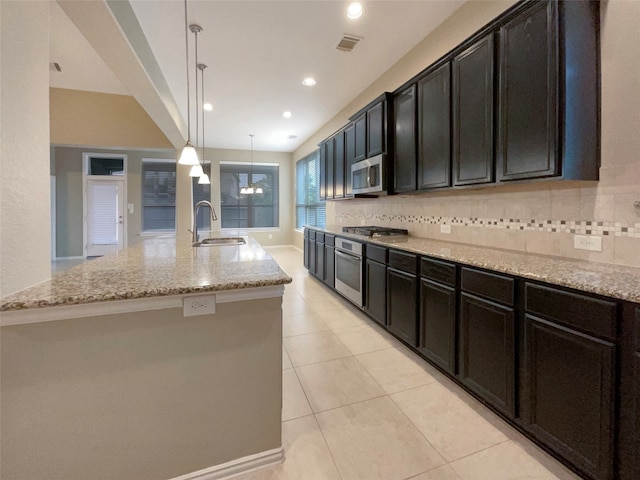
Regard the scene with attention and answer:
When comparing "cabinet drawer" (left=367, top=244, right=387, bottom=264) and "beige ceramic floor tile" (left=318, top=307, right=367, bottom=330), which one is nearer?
"cabinet drawer" (left=367, top=244, right=387, bottom=264)

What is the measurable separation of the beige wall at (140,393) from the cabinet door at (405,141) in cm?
214

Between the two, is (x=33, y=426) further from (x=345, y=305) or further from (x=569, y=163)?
(x=345, y=305)

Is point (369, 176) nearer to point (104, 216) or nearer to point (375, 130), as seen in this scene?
point (375, 130)

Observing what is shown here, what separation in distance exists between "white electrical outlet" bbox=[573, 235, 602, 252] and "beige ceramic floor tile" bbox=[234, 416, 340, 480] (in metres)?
1.87

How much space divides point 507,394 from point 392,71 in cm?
362

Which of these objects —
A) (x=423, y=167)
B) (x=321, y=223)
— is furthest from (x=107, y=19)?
(x=321, y=223)

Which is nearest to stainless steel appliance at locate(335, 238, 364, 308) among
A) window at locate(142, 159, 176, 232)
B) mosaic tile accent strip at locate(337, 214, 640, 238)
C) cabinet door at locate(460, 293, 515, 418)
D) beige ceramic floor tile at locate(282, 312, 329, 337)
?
beige ceramic floor tile at locate(282, 312, 329, 337)

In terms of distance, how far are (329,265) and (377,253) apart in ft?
4.93

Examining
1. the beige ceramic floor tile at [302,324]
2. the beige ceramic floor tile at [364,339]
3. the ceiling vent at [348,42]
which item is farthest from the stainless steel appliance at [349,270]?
the ceiling vent at [348,42]

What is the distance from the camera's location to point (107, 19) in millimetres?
2018

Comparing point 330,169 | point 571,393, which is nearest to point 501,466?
point 571,393

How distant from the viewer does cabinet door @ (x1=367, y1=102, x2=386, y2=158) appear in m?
3.34

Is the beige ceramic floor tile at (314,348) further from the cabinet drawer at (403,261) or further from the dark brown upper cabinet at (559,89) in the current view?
the dark brown upper cabinet at (559,89)

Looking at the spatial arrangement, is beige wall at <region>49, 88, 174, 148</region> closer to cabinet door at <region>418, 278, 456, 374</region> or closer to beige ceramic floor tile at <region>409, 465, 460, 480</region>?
cabinet door at <region>418, 278, 456, 374</region>
